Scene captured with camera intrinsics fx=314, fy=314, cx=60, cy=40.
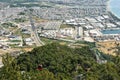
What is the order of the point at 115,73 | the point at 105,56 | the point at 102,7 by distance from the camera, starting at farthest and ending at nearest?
the point at 102,7 → the point at 105,56 → the point at 115,73

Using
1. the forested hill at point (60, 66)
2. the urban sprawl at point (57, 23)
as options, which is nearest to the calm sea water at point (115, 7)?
the urban sprawl at point (57, 23)

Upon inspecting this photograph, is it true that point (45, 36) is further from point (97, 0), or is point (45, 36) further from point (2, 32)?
point (97, 0)

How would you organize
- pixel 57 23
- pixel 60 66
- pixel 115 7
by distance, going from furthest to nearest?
pixel 115 7 → pixel 57 23 → pixel 60 66

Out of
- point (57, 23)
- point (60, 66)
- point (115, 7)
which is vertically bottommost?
point (57, 23)

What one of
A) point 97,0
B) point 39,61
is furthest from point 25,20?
point 39,61

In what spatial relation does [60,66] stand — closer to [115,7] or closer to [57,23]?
[57,23]

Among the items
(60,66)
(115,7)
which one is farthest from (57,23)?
(60,66)

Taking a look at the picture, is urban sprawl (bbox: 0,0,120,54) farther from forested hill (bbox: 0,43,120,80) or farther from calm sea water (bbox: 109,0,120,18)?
forested hill (bbox: 0,43,120,80)

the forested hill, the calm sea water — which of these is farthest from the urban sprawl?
the forested hill

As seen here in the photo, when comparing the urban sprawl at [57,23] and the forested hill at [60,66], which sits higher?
the forested hill at [60,66]

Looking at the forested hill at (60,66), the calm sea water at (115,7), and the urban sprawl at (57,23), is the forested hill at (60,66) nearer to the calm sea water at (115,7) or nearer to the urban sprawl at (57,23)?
the urban sprawl at (57,23)

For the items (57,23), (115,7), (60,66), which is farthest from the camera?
(115,7)
